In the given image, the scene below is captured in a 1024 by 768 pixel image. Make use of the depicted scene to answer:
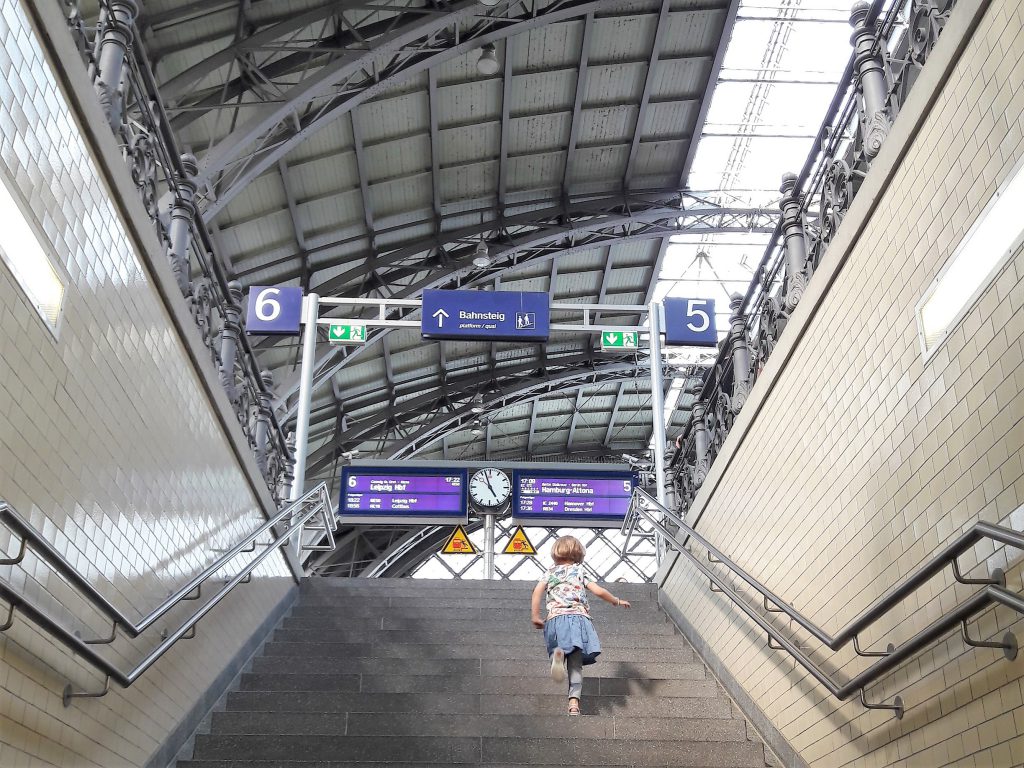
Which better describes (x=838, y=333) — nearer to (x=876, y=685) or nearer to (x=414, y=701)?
(x=876, y=685)

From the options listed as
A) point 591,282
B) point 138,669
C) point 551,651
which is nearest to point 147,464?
point 138,669

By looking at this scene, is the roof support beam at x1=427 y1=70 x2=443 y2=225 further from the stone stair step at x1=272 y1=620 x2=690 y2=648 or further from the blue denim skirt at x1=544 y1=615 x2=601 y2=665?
the blue denim skirt at x1=544 y1=615 x2=601 y2=665

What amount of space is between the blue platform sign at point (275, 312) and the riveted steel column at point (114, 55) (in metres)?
7.30

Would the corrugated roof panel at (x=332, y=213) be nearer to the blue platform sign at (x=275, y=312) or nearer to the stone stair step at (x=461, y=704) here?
the blue platform sign at (x=275, y=312)

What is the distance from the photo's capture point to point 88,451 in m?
5.13

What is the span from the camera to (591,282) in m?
24.6

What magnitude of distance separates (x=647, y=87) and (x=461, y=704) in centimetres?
1364

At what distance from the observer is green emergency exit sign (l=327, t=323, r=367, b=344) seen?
1378cm

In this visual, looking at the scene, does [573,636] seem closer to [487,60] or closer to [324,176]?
[487,60]

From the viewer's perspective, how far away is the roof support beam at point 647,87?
17.0 metres

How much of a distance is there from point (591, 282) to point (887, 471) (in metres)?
19.5

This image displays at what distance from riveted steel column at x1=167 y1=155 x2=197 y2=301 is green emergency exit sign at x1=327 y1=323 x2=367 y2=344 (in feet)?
21.0

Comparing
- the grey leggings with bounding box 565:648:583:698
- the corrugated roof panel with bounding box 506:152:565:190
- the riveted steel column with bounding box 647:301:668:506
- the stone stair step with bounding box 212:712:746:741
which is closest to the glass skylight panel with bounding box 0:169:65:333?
the stone stair step with bounding box 212:712:746:741

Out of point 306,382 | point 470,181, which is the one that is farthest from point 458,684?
point 470,181
